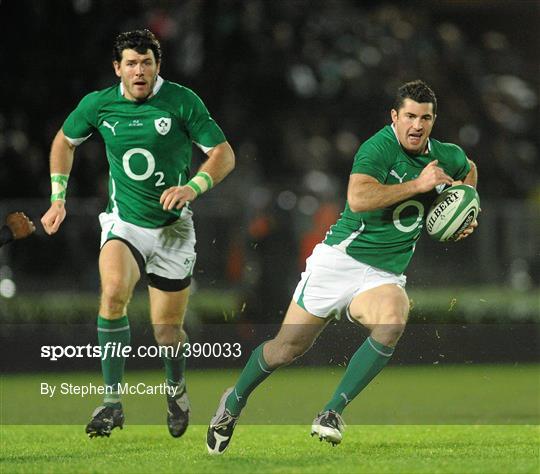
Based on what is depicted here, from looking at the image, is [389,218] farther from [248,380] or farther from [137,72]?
[137,72]

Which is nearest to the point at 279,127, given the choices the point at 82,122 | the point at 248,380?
the point at 82,122

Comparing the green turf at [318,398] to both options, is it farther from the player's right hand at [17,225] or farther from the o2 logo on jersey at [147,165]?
the player's right hand at [17,225]

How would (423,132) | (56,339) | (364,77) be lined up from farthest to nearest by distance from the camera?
(364,77)
(56,339)
(423,132)

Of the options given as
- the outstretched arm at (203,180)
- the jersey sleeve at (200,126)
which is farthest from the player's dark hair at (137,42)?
the outstretched arm at (203,180)

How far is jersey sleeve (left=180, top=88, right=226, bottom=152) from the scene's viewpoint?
729cm

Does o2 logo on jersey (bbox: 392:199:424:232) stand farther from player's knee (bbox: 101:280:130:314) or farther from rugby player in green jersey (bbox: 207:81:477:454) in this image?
player's knee (bbox: 101:280:130:314)

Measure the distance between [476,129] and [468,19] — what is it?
3829 millimetres

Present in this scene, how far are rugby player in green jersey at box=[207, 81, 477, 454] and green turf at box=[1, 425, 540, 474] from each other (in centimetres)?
27

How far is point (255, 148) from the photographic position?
583 inches

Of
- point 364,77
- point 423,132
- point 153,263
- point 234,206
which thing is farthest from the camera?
point 364,77

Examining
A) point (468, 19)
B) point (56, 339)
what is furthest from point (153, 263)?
point (468, 19)

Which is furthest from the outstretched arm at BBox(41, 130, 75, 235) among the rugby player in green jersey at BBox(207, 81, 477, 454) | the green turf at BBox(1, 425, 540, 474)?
the rugby player in green jersey at BBox(207, 81, 477, 454)

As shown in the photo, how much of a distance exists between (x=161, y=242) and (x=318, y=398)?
2.38 metres

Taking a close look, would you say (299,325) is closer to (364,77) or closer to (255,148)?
(255,148)
